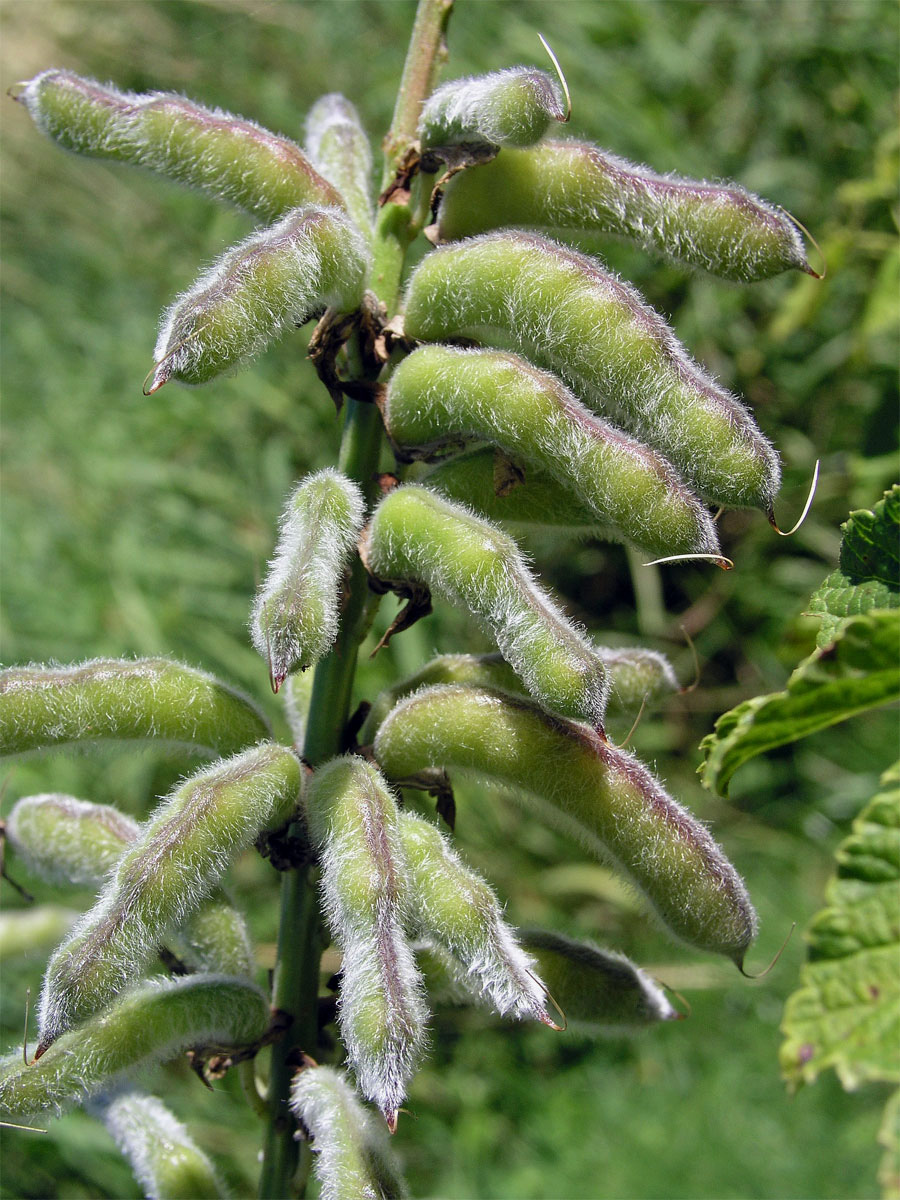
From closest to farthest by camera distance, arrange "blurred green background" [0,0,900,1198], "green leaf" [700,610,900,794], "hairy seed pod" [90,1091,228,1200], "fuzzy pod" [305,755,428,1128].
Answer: "green leaf" [700,610,900,794] < "fuzzy pod" [305,755,428,1128] < "hairy seed pod" [90,1091,228,1200] < "blurred green background" [0,0,900,1198]

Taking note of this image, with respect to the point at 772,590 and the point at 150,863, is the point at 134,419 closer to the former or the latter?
the point at 772,590

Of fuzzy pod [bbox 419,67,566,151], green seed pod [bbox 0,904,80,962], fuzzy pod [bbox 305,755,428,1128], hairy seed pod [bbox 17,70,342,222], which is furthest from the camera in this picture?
green seed pod [bbox 0,904,80,962]

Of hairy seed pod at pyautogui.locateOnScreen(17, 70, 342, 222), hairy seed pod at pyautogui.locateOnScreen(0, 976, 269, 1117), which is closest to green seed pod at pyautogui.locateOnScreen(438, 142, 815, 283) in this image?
hairy seed pod at pyautogui.locateOnScreen(17, 70, 342, 222)

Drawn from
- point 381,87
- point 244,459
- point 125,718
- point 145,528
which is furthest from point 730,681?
point 125,718

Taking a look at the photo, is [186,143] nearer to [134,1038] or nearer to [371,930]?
[371,930]

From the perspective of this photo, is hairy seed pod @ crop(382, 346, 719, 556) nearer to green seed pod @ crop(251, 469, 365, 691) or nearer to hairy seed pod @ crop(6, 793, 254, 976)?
green seed pod @ crop(251, 469, 365, 691)


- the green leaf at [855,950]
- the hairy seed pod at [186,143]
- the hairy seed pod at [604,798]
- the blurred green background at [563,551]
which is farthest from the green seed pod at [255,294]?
the blurred green background at [563,551]

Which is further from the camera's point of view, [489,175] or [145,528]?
[145,528]
